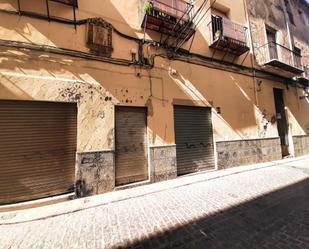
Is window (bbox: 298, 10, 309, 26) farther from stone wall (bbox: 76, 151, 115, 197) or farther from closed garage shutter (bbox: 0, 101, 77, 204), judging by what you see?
closed garage shutter (bbox: 0, 101, 77, 204)

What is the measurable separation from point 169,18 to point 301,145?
11.0 metres

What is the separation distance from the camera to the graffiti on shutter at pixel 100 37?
515 cm

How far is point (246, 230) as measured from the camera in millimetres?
2965

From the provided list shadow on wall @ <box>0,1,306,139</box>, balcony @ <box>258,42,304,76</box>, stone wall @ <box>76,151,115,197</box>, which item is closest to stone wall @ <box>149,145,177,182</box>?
shadow on wall @ <box>0,1,306,139</box>

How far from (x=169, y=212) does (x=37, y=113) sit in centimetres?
429

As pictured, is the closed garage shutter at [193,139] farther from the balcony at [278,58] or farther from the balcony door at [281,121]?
the balcony door at [281,121]

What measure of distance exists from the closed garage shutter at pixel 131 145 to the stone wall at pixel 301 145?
9863mm

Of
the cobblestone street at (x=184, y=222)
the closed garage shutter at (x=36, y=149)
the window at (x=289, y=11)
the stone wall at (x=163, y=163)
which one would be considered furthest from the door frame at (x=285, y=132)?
the closed garage shutter at (x=36, y=149)

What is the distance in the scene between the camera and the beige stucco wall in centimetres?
436

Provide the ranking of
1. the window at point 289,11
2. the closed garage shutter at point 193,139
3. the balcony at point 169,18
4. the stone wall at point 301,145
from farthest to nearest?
the window at point 289,11 → the stone wall at point 301,145 → the closed garage shutter at point 193,139 → the balcony at point 169,18

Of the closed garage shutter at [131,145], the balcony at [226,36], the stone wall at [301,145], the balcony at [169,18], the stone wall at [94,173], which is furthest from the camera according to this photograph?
the stone wall at [301,145]

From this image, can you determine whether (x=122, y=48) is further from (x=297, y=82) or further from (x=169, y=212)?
(x=297, y=82)

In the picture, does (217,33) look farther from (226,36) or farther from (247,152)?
(247,152)

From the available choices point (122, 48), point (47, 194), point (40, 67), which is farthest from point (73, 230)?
point (122, 48)
